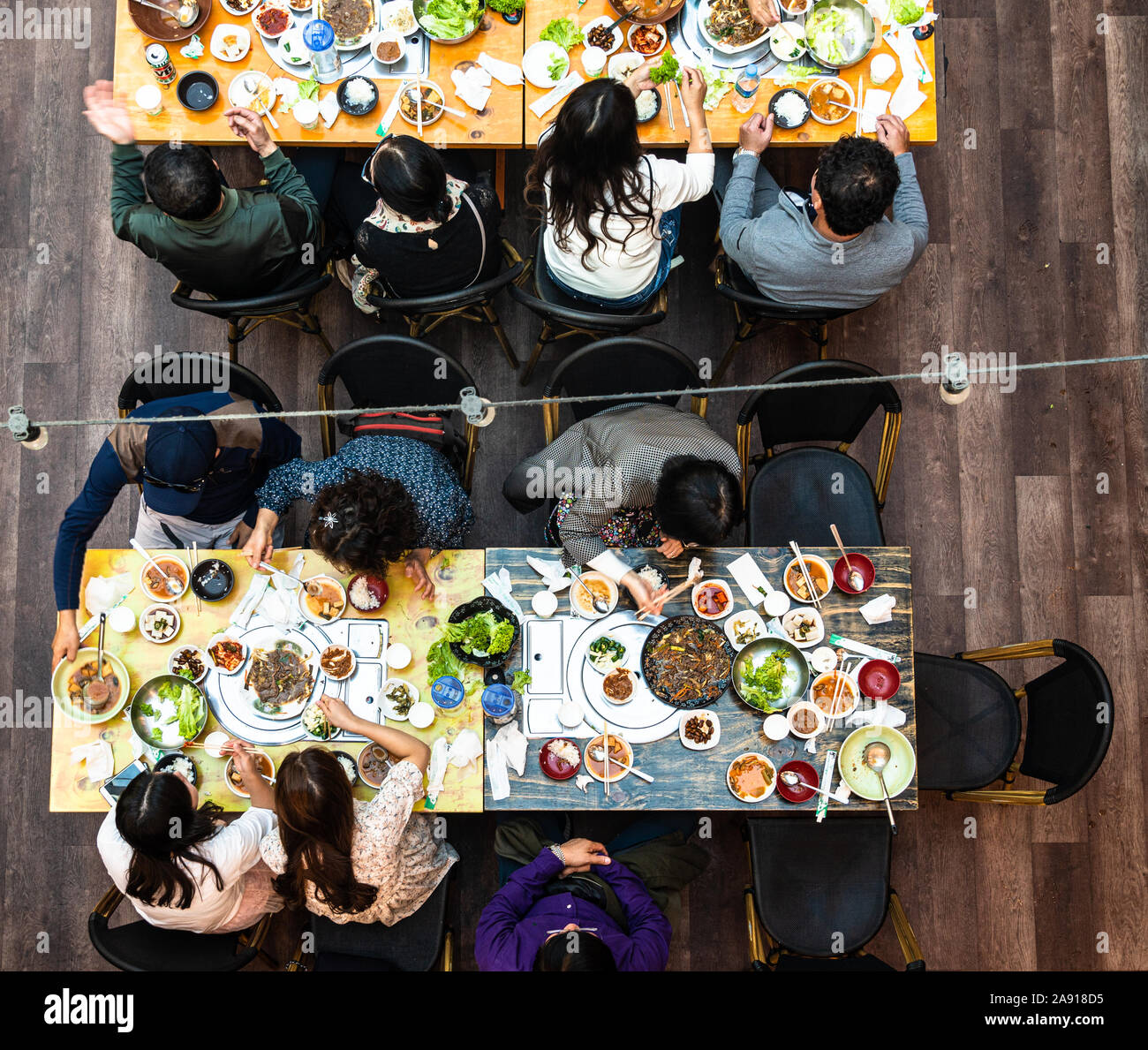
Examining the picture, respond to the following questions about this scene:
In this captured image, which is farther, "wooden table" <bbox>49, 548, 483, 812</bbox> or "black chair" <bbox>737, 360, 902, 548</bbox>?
"black chair" <bbox>737, 360, 902, 548</bbox>

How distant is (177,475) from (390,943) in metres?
1.92

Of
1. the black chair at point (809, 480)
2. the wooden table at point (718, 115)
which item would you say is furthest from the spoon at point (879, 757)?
the wooden table at point (718, 115)

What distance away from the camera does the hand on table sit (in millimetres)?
3463

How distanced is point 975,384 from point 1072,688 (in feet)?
5.65

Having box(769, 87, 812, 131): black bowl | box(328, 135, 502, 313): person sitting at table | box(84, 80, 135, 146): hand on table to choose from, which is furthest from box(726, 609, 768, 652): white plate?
box(84, 80, 135, 146): hand on table

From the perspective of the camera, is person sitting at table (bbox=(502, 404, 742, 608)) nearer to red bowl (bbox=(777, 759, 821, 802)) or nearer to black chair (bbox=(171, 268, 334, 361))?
red bowl (bbox=(777, 759, 821, 802))

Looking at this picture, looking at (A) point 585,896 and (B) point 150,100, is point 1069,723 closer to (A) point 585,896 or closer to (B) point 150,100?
(A) point 585,896

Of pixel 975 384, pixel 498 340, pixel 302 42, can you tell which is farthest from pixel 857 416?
pixel 302 42

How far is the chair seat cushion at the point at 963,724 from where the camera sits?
348 cm

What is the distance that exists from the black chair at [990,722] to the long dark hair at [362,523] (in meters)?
2.17

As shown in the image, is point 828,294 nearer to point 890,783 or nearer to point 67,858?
point 890,783

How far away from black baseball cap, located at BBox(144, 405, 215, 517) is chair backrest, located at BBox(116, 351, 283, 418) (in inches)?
8.5

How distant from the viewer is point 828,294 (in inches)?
138

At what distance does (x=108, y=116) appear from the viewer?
3.48 metres
